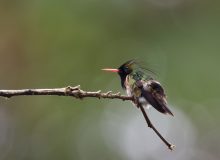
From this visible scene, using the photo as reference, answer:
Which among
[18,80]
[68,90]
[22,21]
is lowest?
[68,90]

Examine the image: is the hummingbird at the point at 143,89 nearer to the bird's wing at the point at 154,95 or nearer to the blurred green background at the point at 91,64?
the bird's wing at the point at 154,95

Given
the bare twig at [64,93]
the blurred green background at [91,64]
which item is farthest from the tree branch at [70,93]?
the blurred green background at [91,64]

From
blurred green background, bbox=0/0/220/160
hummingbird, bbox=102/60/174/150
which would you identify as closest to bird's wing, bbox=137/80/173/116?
hummingbird, bbox=102/60/174/150

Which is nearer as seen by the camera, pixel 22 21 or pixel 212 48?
pixel 212 48

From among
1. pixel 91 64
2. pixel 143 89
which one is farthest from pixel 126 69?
pixel 91 64

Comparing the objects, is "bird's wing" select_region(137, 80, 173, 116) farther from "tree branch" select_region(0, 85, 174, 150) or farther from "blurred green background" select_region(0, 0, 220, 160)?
"blurred green background" select_region(0, 0, 220, 160)

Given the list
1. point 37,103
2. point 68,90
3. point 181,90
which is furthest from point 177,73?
point 68,90

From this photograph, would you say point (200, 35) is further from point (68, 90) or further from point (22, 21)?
point (68, 90)
